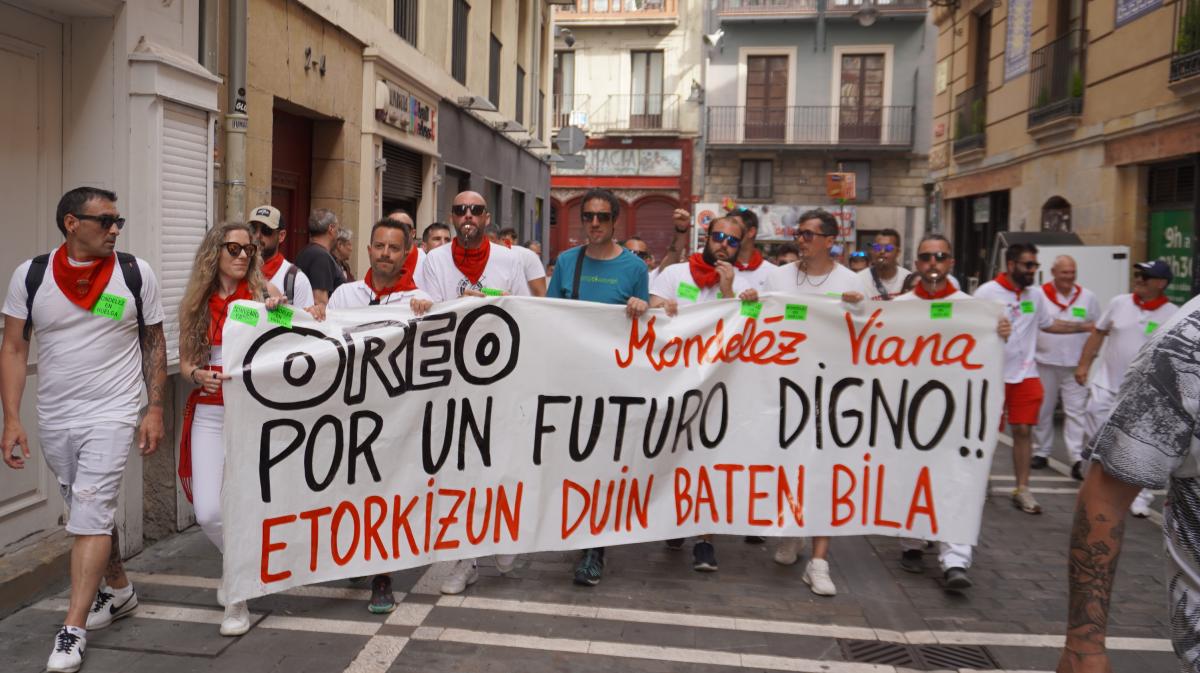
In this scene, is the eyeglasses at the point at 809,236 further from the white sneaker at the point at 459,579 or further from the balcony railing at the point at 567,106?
the balcony railing at the point at 567,106

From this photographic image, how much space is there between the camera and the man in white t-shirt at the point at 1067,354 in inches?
323

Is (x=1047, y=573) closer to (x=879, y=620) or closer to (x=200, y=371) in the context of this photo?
(x=879, y=620)

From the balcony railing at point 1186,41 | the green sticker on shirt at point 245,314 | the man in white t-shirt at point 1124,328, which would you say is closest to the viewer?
the green sticker on shirt at point 245,314

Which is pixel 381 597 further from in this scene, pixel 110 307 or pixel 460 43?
pixel 460 43

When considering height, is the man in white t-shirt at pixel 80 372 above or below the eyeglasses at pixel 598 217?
below

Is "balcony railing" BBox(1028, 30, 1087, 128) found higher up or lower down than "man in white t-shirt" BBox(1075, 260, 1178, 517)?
higher up

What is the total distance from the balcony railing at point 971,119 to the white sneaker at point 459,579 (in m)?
17.3

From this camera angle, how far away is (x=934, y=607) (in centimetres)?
502

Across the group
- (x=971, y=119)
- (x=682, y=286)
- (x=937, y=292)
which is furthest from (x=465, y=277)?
(x=971, y=119)

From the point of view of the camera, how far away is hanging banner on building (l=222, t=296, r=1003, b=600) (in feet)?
14.5

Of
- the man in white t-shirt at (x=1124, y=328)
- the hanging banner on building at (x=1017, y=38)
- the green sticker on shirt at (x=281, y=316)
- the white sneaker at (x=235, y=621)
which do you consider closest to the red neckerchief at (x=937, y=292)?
the man in white t-shirt at (x=1124, y=328)

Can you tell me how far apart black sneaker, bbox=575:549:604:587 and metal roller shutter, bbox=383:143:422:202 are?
726 centimetres

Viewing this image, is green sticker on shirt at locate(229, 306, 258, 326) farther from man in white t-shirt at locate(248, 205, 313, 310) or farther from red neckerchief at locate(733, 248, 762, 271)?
red neckerchief at locate(733, 248, 762, 271)

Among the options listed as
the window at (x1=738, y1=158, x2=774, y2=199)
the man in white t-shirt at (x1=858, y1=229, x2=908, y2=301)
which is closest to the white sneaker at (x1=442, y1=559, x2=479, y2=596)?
the man in white t-shirt at (x1=858, y1=229, x2=908, y2=301)
